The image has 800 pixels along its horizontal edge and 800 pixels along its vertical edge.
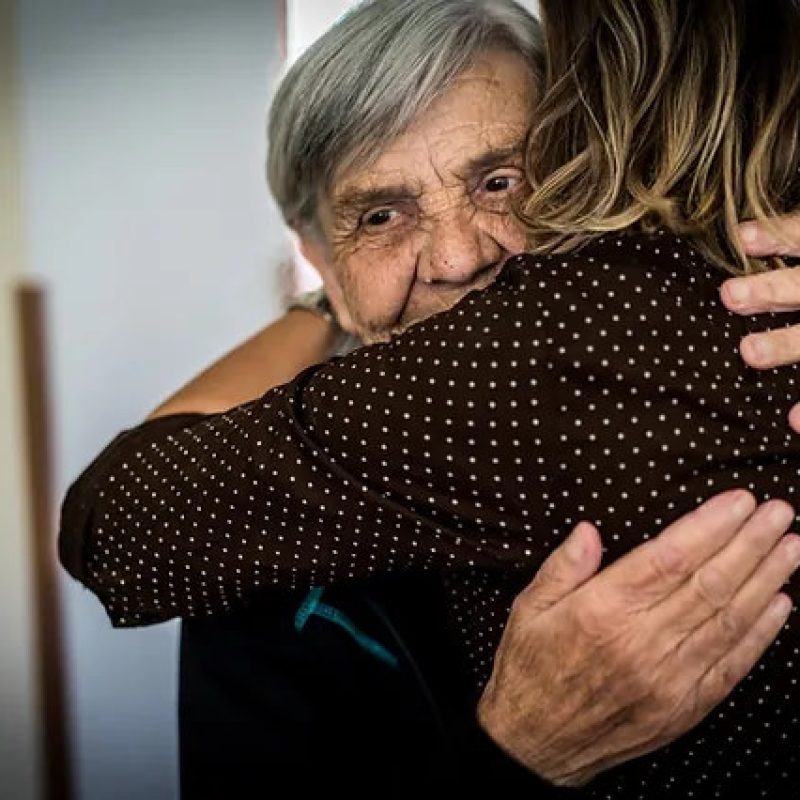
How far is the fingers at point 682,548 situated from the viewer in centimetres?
84

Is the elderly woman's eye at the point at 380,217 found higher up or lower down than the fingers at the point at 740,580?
higher up

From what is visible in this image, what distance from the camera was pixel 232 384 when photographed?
58.7 inches

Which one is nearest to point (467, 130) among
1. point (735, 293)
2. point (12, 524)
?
point (735, 293)

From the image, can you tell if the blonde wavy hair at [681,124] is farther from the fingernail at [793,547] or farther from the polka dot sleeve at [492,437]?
the fingernail at [793,547]

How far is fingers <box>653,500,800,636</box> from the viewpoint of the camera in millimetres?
842

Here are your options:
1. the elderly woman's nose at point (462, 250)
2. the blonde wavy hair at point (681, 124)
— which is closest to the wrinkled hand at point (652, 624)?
the blonde wavy hair at point (681, 124)

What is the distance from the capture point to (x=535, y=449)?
33.5 inches

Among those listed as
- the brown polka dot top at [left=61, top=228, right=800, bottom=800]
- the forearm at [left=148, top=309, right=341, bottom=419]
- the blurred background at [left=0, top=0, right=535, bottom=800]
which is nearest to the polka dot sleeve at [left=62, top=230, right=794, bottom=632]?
the brown polka dot top at [left=61, top=228, right=800, bottom=800]

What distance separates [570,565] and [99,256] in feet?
4.62

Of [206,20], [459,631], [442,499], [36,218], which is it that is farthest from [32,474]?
[442,499]

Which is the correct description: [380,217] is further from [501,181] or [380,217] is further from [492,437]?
[492,437]

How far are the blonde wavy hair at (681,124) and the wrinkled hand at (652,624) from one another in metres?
0.21

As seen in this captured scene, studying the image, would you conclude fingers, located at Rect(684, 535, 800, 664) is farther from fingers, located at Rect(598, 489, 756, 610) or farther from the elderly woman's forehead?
the elderly woman's forehead

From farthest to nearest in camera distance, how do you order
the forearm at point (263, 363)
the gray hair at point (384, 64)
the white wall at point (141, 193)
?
the white wall at point (141, 193), the forearm at point (263, 363), the gray hair at point (384, 64)
